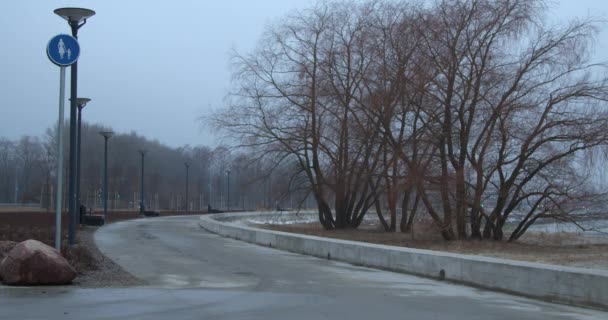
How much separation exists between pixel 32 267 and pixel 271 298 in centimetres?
435

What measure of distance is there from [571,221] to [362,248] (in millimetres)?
10893

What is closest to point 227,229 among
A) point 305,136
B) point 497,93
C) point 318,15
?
point 305,136

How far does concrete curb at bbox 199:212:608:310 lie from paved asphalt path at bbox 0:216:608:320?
0.30 m

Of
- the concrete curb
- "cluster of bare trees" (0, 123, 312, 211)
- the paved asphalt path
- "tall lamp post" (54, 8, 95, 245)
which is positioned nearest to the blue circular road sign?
"tall lamp post" (54, 8, 95, 245)

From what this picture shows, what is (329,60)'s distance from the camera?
107ft

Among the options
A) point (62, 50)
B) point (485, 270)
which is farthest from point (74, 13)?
point (485, 270)

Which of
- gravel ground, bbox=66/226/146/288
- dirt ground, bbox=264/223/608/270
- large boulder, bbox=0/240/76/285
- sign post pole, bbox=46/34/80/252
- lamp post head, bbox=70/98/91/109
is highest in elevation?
lamp post head, bbox=70/98/91/109

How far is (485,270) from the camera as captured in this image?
43.3ft

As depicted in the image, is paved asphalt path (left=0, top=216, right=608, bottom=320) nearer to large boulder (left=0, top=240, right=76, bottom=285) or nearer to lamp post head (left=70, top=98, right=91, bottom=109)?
large boulder (left=0, top=240, right=76, bottom=285)

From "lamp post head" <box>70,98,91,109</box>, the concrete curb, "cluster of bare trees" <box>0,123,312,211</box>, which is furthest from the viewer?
"cluster of bare trees" <box>0,123,312,211</box>

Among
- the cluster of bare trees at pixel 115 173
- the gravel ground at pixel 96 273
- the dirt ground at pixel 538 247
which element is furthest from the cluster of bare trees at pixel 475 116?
the cluster of bare trees at pixel 115 173

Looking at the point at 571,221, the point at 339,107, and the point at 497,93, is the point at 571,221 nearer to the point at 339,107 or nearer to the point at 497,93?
the point at 497,93

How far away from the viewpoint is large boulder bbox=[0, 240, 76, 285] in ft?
38.4

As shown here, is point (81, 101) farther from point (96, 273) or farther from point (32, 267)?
point (32, 267)
